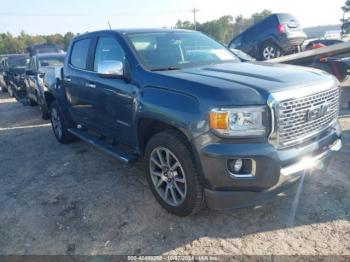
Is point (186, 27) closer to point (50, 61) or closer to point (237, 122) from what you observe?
point (50, 61)

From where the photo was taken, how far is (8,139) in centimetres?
710

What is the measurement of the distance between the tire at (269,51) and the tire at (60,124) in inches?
289

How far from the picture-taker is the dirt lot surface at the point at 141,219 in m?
2.92

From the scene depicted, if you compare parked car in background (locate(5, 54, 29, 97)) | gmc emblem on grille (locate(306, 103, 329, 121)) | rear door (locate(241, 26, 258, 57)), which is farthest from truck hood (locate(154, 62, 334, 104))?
parked car in background (locate(5, 54, 29, 97))

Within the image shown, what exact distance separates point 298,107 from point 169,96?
3.80ft

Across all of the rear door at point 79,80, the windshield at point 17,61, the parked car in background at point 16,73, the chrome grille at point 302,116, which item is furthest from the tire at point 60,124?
the windshield at point 17,61

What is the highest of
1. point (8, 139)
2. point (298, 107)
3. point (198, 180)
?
point (298, 107)

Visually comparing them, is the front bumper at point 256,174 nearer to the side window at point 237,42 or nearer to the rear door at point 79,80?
the rear door at point 79,80

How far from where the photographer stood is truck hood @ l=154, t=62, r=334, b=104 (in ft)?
8.87

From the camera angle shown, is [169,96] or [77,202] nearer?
[169,96]

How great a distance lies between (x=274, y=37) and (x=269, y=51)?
1.68 feet

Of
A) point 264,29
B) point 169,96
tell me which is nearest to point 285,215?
point 169,96

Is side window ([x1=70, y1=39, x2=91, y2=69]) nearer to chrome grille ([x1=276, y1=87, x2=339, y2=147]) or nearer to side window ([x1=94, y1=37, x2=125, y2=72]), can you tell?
side window ([x1=94, y1=37, x2=125, y2=72])

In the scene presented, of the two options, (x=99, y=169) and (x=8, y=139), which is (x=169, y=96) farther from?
(x=8, y=139)
